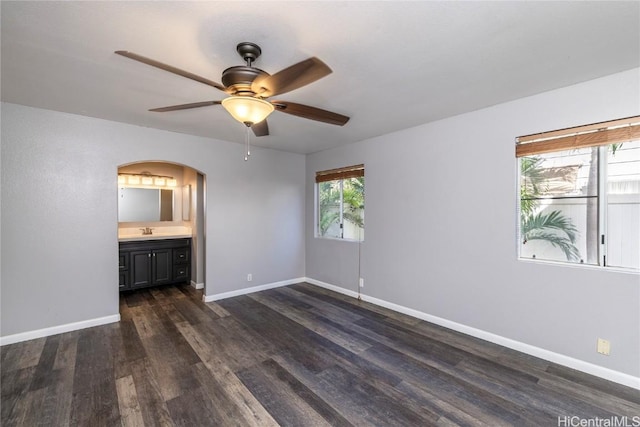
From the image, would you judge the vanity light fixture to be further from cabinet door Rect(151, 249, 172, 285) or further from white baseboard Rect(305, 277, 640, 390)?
white baseboard Rect(305, 277, 640, 390)

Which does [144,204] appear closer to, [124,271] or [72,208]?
[124,271]

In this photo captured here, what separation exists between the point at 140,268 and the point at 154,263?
0.69 feet

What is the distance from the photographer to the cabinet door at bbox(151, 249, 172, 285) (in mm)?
4730

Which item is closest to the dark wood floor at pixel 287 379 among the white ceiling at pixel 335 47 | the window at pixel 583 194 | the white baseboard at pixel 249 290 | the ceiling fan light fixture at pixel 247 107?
the white baseboard at pixel 249 290

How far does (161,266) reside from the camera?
15.8 feet

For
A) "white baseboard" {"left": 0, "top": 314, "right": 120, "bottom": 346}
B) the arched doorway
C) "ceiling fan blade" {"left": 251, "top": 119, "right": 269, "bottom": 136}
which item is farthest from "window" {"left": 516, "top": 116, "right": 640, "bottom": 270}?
"white baseboard" {"left": 0, "top": 314, "right": 120, "bottom": 346}

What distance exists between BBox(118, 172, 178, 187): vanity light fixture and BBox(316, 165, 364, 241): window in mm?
2926

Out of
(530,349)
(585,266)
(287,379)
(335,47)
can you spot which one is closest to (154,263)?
(287,379)

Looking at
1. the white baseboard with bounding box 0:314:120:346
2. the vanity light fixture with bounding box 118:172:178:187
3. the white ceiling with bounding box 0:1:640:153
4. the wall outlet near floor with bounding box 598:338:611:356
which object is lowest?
the white baseboard with bounding box 0:314:120:346

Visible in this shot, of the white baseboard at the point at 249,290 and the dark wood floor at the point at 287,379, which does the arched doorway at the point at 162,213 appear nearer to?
the white baseboard at the point at 249,290

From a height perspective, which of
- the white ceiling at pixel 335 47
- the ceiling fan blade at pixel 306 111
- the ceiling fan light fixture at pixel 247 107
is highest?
the white ceiling at pixel 335 47

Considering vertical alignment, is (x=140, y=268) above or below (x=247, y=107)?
below

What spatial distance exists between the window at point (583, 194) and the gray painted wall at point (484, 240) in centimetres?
13

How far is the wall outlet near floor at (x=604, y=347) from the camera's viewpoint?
7.50 feet
